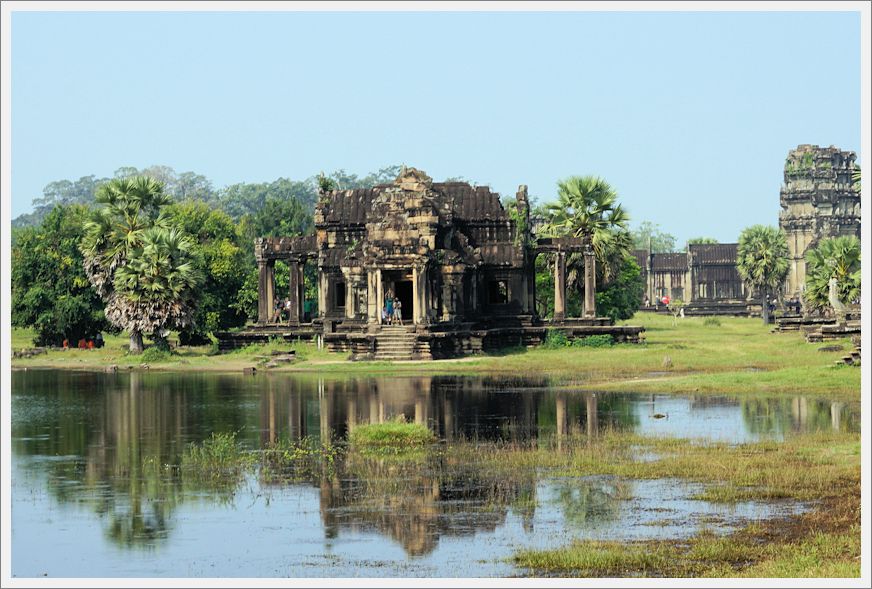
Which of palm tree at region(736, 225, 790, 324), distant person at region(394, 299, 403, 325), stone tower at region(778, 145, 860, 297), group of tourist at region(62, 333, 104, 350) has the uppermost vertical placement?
stone tower at region(778, 145, 860, 297)

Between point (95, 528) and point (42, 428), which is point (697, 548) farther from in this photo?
point (42, 428)

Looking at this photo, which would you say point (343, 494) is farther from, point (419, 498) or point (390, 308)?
point (390, 308)

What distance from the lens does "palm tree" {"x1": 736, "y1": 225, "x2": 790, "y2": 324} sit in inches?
3824

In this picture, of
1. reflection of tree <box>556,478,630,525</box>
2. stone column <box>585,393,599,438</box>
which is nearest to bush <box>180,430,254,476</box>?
reflection of tree <box>556,478,630,525</box>

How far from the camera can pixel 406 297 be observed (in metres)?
59.1

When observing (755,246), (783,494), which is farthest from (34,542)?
(755,246)

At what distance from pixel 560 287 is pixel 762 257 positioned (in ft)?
133

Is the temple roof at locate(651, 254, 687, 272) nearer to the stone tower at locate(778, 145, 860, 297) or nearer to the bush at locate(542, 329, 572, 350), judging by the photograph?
the stone tower at locate(778, 145, 860, 297)

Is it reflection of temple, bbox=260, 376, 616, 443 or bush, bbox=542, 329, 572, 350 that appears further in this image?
bush, bbox=542, 329, 572, 350

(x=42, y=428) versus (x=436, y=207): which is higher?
(x=436, y=207)

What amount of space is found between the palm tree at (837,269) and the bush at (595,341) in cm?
1218

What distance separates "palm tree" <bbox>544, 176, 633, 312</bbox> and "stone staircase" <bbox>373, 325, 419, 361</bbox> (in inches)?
591

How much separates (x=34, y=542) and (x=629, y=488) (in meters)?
8.58

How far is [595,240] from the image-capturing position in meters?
65.3
